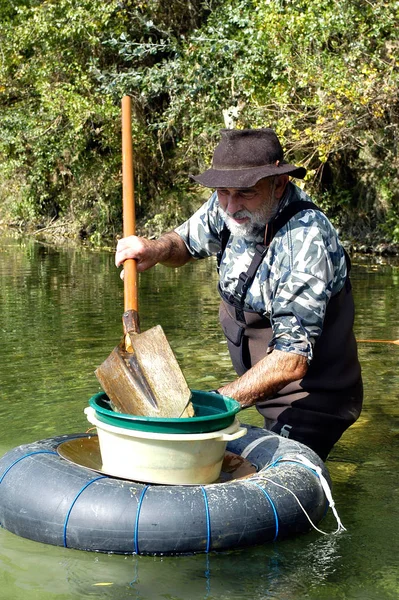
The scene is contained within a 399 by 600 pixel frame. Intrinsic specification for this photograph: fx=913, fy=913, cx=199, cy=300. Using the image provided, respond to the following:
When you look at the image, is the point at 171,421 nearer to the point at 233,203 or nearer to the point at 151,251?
the point at 233,203

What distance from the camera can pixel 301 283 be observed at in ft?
13.2

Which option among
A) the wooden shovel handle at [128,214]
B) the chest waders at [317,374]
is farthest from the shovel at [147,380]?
the chest waders at [317,374]

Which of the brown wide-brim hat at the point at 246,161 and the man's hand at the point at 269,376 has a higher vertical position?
the brown wide-brim hat at the point at 246,161

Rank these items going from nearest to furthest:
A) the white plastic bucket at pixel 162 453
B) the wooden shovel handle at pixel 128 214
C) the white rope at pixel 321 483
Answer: the white plastic bucket at pixel 162 453 → the white rope at pixel 321 483 → the wooden shovel handle at pixel 128 214

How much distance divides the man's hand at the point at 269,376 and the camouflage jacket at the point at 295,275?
0.04 meters

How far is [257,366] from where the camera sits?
4.03m

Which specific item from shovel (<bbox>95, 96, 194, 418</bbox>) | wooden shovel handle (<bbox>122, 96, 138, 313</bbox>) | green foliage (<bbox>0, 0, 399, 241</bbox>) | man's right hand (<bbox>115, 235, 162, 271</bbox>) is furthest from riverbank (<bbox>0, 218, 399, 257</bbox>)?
shovel (<bbox>95, 96, 194, 418</bbox>)

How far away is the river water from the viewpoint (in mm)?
3535

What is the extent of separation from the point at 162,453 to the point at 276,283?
0.98 m

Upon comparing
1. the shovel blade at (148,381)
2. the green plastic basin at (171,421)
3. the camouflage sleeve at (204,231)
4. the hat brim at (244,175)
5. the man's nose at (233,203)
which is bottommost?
the green plastic basin at (171,421)

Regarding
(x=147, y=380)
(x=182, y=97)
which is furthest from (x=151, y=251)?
(x=182, y=97)

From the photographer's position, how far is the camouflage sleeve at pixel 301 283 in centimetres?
401

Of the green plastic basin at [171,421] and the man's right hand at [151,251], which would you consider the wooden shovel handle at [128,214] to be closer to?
the man's right hand at [151,251]

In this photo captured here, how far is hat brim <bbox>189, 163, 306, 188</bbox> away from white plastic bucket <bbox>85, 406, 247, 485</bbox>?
1.05 meters
